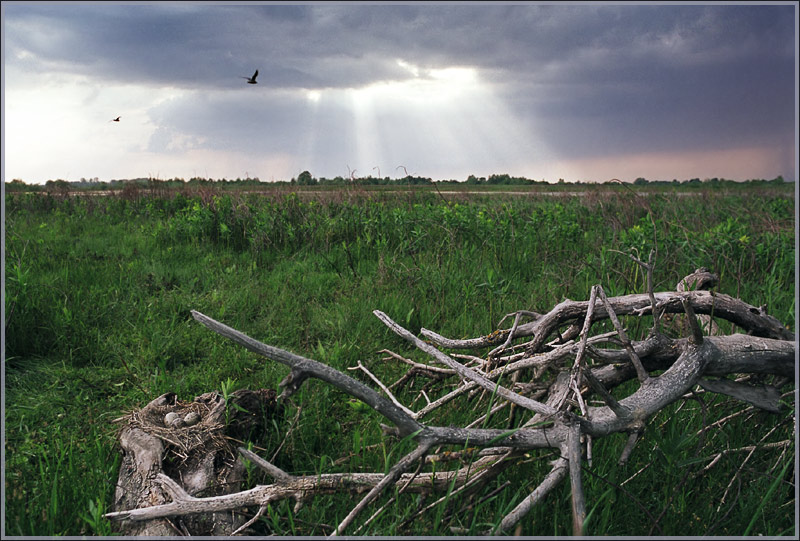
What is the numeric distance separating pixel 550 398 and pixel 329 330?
89.7 inches

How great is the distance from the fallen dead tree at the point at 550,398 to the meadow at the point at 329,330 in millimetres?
129

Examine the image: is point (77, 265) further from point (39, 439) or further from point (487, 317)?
point (487, 317)

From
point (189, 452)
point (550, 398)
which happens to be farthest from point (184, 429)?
point (550, 398)

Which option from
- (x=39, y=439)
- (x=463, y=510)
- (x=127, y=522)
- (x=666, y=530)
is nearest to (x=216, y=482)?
(x=127, y=522)

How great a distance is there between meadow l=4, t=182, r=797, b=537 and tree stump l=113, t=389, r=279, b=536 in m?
0.10

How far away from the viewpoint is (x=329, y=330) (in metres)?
4.05

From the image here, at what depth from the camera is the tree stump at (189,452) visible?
1.86 meters

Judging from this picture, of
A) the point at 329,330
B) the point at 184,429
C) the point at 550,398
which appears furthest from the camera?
the point at 329,330

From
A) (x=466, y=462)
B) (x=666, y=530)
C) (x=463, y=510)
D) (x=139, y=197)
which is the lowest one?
(x=666, y=530)

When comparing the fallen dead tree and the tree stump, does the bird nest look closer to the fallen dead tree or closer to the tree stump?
the tree stump

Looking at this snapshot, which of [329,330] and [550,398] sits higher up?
[550,398]

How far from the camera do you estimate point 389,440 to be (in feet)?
8.13

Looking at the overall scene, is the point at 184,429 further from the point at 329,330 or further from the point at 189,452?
the point at 329,330

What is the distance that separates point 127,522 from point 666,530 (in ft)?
6.98
